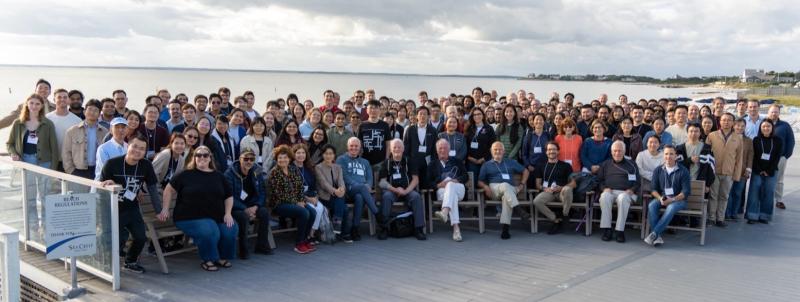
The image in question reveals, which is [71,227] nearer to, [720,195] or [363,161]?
[363,161]

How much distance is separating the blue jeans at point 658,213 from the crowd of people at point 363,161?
15mm

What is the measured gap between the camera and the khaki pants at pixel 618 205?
22.8ft

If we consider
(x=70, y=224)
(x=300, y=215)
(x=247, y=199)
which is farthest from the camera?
(x=300, y=215)

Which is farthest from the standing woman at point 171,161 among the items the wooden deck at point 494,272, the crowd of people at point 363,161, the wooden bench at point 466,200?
the wooden bench at point 466,200

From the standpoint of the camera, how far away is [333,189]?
6.84 meters

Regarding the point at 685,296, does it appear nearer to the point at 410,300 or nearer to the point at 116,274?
the point at 410,300

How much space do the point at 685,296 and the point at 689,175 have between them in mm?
2229

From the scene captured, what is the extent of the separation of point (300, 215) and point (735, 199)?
18.4ft

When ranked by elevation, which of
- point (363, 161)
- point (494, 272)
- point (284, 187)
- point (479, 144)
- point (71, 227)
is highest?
point (479, 144)

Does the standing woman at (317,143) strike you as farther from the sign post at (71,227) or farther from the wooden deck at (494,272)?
the sign post at (71,227)

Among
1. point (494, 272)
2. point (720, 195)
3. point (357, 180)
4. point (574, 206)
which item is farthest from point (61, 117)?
point (720, 195)

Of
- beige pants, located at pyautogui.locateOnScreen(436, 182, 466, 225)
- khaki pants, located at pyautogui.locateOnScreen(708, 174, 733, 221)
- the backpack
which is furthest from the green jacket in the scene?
khaki pants, located at pyautogui.locateOnScreen(708, 174, 733, 221)

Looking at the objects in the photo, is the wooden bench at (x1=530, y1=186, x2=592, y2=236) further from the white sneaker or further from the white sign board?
the white sign board

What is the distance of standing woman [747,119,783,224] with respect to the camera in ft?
26.2
